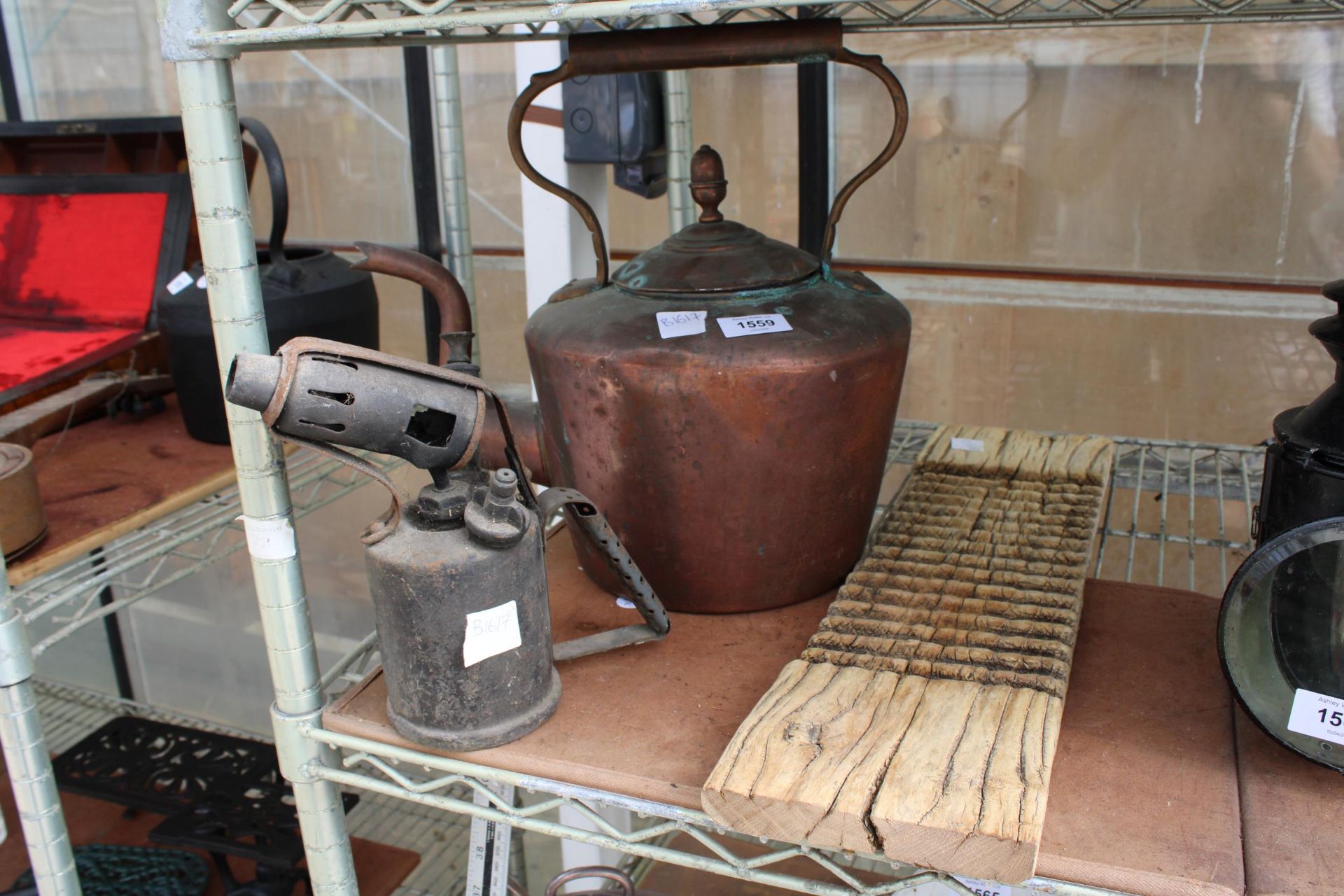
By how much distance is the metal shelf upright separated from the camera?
2.67 ft

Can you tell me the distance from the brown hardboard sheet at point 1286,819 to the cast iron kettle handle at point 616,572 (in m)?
0.51

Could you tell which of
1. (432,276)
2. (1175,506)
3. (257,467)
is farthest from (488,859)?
(1175,506)

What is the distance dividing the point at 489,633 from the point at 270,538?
247 mm

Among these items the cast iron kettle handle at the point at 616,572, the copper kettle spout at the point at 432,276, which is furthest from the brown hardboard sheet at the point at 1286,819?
the copper kettle spout at the point at 432,276

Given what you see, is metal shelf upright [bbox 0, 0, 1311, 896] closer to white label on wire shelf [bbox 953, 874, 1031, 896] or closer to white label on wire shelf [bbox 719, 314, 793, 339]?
white label on wire shelf [bbox 953, 874, 1031, 896]

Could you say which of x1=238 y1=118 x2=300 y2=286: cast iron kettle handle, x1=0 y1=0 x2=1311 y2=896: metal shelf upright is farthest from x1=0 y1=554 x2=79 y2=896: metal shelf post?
x1=238 y1=118 x2=300 y2=286: cast iron kettle handle

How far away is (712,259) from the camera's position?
3.47 ft

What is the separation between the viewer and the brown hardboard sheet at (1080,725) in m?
0.76

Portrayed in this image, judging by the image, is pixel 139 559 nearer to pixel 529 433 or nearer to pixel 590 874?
pixel 529 433

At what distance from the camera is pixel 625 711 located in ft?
3.14

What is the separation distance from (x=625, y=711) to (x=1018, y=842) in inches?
14.5

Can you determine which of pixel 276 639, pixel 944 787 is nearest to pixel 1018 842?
pixel 944 787

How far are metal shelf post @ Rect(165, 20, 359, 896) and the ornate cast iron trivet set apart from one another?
0.43m

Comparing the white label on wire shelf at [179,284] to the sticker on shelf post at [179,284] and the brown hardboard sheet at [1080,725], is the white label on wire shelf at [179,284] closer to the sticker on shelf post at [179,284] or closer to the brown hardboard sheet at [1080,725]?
the sticker on shelf post at [179,284]
